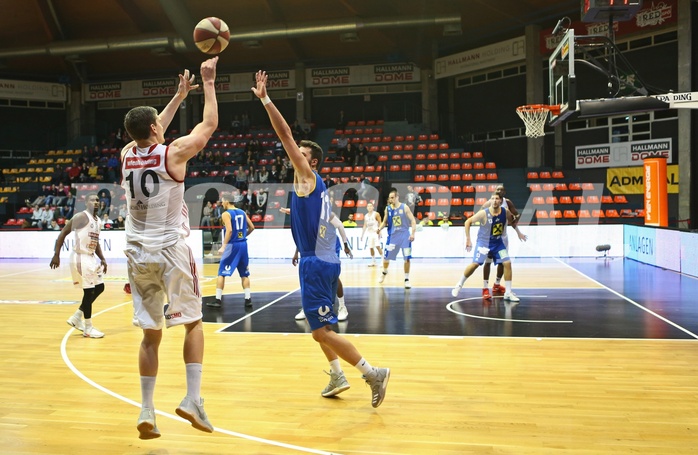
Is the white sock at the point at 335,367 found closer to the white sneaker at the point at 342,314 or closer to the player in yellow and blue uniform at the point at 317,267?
the player in yellow and blue uniform at the point at 317,267

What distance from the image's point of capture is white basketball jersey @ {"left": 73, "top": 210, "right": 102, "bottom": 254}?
826 centimetres

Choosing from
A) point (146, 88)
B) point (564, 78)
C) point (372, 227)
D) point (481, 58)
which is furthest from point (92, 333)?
point (146, 88)

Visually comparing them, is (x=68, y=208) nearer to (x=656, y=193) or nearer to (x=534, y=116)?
(x=534, y=116)

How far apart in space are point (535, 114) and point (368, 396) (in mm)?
10683

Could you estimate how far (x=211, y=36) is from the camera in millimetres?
4945

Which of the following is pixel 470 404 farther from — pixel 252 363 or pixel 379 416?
pixel 252 363

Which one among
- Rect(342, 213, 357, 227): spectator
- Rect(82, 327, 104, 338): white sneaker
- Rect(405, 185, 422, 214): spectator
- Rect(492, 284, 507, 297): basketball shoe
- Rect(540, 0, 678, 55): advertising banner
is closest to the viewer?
Rect(82, 327, 104, 338): white sneaker

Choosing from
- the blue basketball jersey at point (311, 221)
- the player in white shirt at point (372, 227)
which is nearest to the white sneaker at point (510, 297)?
the blue basketball jersey at point (311, 221)

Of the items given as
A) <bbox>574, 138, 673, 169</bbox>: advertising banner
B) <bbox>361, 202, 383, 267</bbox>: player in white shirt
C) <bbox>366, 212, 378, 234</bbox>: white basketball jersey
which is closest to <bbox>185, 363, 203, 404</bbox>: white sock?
<bbox>361, 202, 383, 267</bbox>: player in white shirt

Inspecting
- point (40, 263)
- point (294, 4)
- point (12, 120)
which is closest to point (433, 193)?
point (294, 4)

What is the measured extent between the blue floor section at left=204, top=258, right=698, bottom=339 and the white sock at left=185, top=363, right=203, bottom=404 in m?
4.26

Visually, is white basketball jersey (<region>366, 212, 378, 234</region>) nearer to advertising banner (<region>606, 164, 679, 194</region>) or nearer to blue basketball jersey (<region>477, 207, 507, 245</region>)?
blue basketball jersey (<region>477, 207, 507, 245</region>)

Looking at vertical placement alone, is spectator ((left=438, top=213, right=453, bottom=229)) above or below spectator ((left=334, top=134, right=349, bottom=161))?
below

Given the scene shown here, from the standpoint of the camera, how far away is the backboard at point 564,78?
10352 mm
